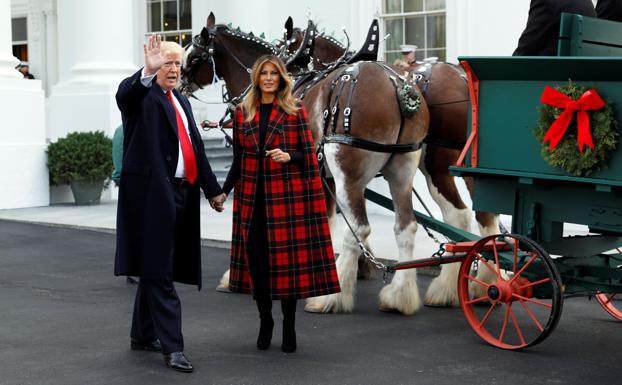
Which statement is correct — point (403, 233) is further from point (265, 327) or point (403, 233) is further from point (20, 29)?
point (20, 29)

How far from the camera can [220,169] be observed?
16250mm

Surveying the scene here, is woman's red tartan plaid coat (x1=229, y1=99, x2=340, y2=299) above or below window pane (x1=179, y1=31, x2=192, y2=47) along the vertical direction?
below

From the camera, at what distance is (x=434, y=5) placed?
13.7 m

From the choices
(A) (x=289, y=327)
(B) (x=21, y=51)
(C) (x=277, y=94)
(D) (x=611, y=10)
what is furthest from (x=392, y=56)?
(B) (x=21, y=51)

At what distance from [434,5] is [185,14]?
18.9 feet

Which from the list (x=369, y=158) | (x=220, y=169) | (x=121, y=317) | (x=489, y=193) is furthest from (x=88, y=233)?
(x=489, y=193)

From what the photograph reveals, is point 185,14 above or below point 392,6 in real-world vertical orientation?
above

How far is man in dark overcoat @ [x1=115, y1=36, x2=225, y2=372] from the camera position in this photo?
5.68 m

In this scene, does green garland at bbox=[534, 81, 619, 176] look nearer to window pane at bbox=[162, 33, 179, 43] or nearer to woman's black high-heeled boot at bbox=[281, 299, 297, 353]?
woman's black high-heeled boot at bbox=[281, 299, 297, 353]

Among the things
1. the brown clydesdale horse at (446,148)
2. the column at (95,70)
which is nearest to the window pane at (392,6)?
the column at (95,70)

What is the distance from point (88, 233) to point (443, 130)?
6.14m

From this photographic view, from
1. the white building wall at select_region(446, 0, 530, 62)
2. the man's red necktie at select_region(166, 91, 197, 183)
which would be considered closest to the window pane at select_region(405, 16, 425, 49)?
the white building wall at select_region(446, 0, 530, 62)

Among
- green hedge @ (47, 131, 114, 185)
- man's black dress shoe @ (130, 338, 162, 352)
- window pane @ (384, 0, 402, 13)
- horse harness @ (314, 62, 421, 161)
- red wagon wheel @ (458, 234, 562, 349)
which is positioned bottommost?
man's black dress shoe @ (130, 338, 162, 352)

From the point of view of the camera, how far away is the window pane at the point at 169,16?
18.0 meters
